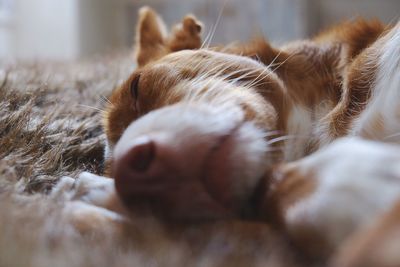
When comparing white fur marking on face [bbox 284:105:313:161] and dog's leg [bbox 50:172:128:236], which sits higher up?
white fur marking on face [bbox 284:105:313:161]

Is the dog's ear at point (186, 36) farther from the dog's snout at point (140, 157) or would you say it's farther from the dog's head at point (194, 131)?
the dog's snout at point (140, 157)

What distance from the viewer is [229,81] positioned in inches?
50.9

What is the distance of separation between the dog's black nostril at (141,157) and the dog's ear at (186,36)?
787 millimetres

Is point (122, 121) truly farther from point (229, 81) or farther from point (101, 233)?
point (101, 233)

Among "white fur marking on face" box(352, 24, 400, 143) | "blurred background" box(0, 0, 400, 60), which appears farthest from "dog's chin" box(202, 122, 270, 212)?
"blurred background" box(0, 0, 400, 60)

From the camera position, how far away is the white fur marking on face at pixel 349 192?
2.40ft

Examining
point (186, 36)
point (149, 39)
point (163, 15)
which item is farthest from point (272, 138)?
point (163, 15)

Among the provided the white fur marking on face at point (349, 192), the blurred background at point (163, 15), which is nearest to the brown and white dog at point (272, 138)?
the white fur marking on face at point (349, 192)

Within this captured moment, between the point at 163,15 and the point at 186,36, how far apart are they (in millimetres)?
3543

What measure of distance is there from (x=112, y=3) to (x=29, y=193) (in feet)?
14.8

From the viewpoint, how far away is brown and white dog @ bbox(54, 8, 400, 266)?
76 centimetres

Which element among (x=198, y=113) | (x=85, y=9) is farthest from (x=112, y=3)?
(x=198, y=113)

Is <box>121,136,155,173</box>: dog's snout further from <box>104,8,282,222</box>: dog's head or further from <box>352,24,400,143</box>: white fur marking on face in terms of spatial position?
<box>352,24,400,143</box>: white fur marking on face

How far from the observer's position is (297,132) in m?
1.28
